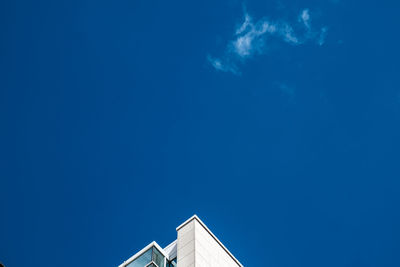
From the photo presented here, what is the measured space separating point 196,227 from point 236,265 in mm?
5104

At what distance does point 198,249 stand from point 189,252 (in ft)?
2.00

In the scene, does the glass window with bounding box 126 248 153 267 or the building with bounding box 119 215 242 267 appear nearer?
the building with bounding box 119 215 242 267

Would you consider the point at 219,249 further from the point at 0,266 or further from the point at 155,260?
the point at 0,266

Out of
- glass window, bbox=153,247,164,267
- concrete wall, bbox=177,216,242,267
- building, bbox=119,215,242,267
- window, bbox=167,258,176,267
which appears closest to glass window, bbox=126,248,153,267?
building, bbox=119,215,242,267

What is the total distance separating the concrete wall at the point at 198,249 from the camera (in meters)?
26.0

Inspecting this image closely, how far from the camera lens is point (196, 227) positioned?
28672mm

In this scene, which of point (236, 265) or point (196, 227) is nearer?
point (196, 227)

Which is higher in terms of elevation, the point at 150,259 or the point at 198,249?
the point at 150,259

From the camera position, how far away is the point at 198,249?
26.7 meters

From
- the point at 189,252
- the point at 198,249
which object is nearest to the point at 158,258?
the point at 189,252

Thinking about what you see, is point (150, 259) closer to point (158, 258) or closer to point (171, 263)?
point (158, 258)

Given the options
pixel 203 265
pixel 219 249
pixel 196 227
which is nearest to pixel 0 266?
pixel 203 265

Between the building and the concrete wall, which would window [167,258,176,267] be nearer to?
the building

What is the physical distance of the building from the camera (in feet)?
86.2
